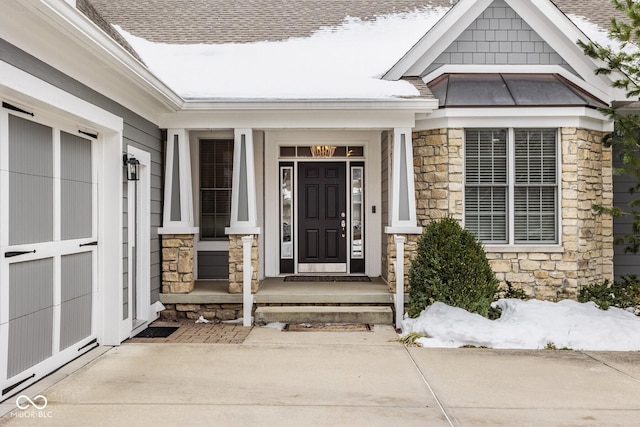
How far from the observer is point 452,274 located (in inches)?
252

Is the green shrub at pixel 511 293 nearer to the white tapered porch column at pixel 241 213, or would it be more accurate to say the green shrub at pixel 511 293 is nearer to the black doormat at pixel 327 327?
the black doormat at pixel 327 327

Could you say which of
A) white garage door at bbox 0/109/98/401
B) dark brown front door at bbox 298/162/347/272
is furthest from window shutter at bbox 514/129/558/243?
white garage door at bbox 0/109/98/401

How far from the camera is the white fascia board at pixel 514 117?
7.16 meters

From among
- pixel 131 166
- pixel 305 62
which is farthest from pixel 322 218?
pixel 131 166

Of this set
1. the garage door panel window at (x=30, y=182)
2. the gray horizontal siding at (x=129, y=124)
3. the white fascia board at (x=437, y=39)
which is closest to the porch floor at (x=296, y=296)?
the gray horizontal siding at (x=129, y=124)

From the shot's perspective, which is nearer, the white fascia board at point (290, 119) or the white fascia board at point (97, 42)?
the white fascia board at point (97, 42)

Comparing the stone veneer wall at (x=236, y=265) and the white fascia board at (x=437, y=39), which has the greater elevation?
the white fascia board at (x=437, y=39)

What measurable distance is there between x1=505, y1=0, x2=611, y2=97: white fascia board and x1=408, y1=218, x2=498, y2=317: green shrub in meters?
3.29

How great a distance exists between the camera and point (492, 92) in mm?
7375

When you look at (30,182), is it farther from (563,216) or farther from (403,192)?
(563,216)

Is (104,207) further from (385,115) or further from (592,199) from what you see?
(592,199)

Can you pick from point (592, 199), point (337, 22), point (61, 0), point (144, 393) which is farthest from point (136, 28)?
point (592, 199)

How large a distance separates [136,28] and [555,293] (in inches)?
322

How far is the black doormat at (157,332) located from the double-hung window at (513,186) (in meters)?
4.24
